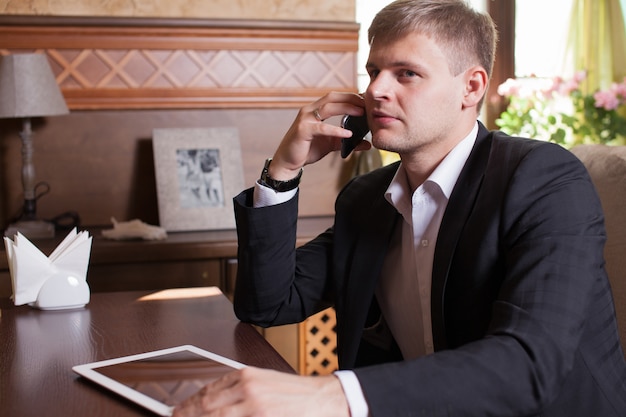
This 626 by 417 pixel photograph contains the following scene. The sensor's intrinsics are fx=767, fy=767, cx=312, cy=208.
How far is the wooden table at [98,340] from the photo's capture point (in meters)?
1.11

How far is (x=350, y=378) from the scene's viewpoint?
1.04 m

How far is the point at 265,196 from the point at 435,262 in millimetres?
423

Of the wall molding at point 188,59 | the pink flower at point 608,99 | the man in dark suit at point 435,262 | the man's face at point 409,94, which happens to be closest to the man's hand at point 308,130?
the man in dark suit at point 435,262

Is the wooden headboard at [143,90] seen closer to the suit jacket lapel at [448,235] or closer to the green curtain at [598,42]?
the green curtain at [598,42]

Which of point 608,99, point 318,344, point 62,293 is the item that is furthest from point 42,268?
point 608,99

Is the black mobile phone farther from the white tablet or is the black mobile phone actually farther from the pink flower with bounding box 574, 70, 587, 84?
the pink flower with bounding box 574, 70, 587, 84

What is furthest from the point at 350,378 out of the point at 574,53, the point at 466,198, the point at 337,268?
the point at 574,53

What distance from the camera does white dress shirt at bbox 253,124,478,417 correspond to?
64.7 inches

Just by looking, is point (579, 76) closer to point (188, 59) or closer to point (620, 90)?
point (620, 90)

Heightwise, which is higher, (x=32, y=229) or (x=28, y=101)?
(x=28, y=101)

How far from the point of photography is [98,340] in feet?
4.77

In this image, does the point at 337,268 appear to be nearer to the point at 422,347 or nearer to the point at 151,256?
the point at 422,347

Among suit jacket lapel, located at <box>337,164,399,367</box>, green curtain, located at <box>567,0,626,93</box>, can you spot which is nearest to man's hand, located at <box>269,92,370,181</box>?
suit jacket lapel, located at <box>337,164,399,367</box>

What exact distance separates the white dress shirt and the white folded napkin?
1.36 ft
